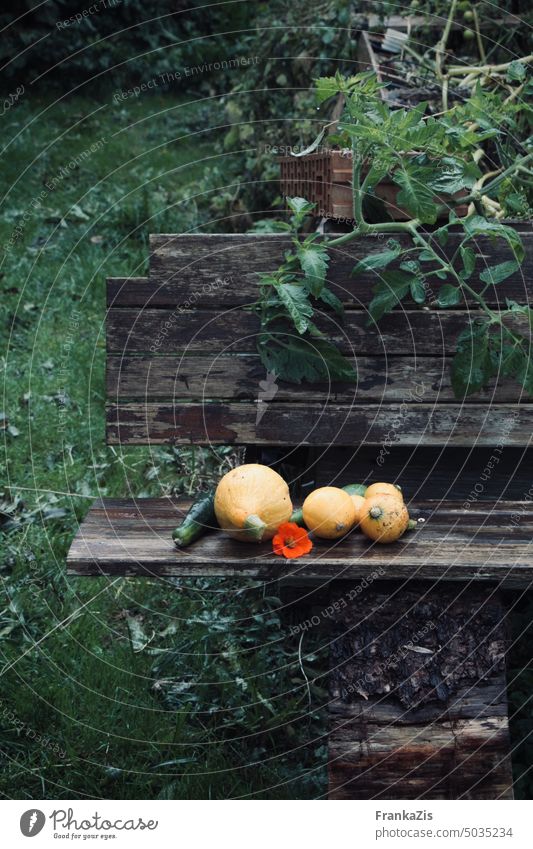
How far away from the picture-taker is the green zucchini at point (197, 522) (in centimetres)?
240

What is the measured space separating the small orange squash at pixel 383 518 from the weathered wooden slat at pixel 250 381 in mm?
583

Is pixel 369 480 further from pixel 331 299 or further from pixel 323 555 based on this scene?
pixel 323 555

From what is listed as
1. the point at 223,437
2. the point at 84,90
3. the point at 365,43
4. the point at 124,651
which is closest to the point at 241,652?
the point at 124,651

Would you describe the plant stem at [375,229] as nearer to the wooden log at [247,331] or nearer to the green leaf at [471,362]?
the wooden log at [247,331]

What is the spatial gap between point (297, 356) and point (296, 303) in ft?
0.76

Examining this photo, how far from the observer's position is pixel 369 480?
3.12 m

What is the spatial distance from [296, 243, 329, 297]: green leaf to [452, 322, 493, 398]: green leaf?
44 cm

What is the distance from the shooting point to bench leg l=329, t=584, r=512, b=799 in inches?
94.2

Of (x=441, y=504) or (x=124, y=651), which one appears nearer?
(x=441, y=504)

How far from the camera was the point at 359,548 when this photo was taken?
7.92 ft

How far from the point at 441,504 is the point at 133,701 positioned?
110 centimetres

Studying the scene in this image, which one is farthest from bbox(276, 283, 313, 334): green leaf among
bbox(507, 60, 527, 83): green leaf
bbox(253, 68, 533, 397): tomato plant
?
bbox(507, 60, 527, 83): green leaf

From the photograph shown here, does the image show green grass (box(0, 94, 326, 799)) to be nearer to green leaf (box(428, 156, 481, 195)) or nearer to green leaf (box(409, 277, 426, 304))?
green leaf (box(409, 277, 426, 304))
